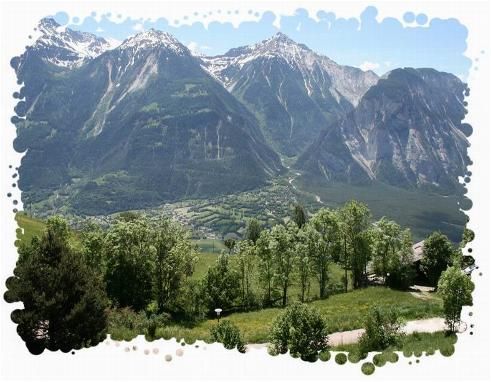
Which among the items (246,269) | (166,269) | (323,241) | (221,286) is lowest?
(221,286)

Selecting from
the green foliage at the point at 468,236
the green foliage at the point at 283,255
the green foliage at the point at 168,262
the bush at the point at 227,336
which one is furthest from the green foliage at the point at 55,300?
the green foliage at the point at 283,255

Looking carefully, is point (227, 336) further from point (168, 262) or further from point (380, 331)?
point (168, 262)

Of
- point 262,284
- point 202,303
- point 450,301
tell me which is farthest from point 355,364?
point 262,284

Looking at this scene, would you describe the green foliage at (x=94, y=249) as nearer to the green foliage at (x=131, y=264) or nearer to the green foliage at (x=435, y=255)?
the green foliage at (x=131, y=264)

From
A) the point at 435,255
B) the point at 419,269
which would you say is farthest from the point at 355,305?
the point at 419,269

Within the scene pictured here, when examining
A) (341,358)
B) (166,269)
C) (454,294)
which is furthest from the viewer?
(166,269)

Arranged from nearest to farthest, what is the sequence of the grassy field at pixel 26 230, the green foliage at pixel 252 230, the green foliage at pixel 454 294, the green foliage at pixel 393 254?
the green foliage at pixel 454 294 < the grassy field at pixel 26 230 < the green foliage at pixel 393 254 < the green foliage at pixel 252 230
